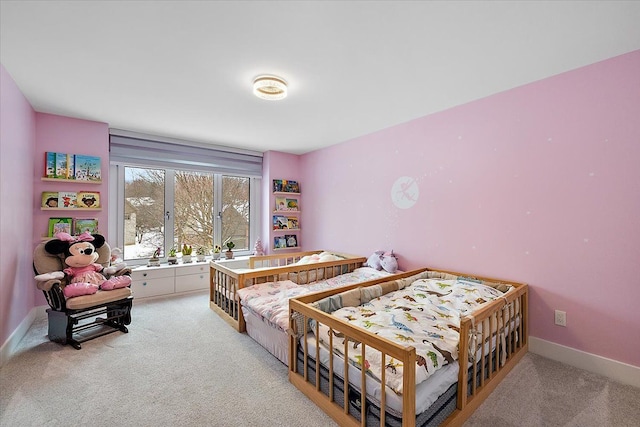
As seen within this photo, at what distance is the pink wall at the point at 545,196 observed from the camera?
1.92m

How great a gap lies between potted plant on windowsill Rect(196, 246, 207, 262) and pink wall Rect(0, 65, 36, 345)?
5.89 feet

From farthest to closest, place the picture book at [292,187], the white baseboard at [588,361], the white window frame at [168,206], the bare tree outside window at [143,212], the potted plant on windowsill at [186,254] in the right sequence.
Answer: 1. the picture book at [292,187]
2. the potted plant on windowsill at [186,254]
3. the bare tree outside window at [143,212]
4. the white window frame at [168,206]
5. the white baseboard at [588,361]

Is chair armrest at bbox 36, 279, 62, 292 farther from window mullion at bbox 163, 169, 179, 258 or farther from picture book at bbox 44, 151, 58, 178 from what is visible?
window mullion at bbox 163, 169, 179, 258

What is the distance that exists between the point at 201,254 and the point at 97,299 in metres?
1.85

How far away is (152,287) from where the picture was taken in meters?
3.71

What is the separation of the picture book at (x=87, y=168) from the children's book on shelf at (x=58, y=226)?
49 cm

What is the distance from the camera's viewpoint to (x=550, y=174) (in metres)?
2.22

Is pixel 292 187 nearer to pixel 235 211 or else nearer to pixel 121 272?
pixel 235 211

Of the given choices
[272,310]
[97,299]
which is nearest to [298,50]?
[272,310]

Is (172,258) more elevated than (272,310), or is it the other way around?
(172,258)

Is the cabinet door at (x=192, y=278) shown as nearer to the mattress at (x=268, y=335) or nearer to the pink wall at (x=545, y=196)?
the mattress at (x=268, y=335)

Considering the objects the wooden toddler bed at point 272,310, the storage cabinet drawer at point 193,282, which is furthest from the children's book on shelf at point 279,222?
the wooden toddler bed at point 272,310

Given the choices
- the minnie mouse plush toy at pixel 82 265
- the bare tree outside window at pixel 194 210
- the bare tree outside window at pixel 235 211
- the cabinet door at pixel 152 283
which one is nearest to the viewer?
the minnie mouse plush toy at pixel 82 265

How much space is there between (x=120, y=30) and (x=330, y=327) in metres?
2.15
